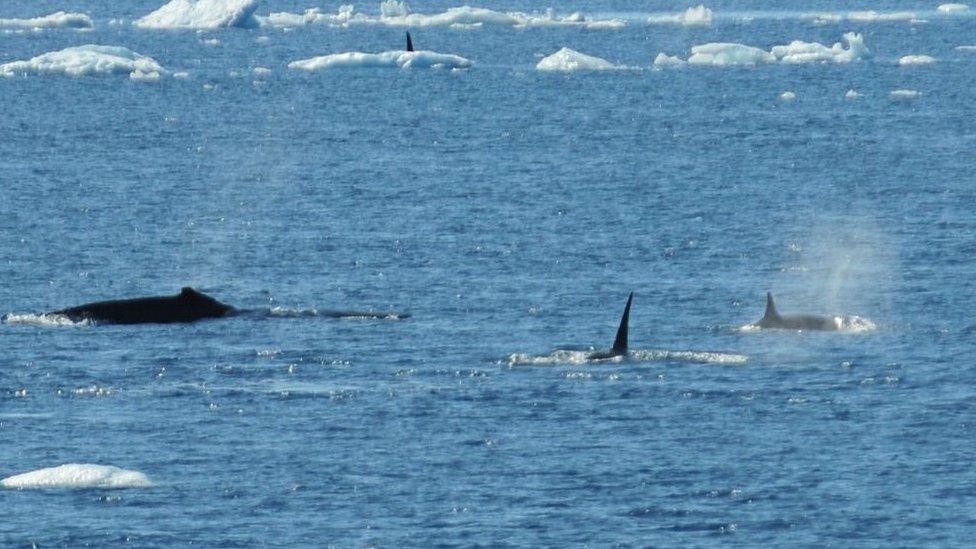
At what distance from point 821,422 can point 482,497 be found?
7.24 m

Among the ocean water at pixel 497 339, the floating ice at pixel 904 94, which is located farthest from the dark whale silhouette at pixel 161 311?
the floating ice at pixel 904 94

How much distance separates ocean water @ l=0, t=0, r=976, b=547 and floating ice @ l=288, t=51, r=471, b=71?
24366mm

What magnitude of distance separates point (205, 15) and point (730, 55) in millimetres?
52176

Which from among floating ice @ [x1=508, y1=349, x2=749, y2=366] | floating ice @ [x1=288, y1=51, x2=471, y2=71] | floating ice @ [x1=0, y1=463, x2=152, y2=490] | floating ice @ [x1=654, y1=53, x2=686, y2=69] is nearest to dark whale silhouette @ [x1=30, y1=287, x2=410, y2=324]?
floating ice @ [x1=508, y1=349, x2=749, y2=366]

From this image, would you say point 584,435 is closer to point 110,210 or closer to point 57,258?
point 57,258

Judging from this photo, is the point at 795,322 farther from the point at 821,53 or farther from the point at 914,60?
the point at 914,60

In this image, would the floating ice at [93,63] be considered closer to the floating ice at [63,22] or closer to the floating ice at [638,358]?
the floating ice at [63,22]

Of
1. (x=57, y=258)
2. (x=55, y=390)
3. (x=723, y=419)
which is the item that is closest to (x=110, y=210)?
(x=57, y=258)

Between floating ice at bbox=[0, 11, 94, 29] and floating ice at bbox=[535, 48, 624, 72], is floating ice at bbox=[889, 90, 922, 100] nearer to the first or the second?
floating ice at bbox=[535, 48, 624, 72]

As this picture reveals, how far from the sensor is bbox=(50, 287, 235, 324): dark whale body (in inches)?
1838

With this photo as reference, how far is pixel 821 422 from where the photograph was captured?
37.1 m

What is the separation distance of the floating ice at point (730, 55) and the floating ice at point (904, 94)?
15035 millimetres

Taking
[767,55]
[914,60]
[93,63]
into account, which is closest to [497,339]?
[93,63]

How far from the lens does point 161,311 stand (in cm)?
4725
